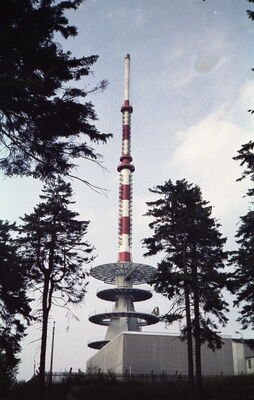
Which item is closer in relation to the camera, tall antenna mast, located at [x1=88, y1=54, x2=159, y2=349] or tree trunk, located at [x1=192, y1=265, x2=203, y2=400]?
tree trunk, located at [x1=192, y1=265, x2=203, y2=400]

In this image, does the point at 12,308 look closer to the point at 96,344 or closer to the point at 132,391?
the point at 132,391

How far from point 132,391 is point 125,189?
156 ft

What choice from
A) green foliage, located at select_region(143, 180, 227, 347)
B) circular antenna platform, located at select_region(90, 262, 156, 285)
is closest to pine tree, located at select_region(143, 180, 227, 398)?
green foliage, located at select_region(143, 180, 227, 347)

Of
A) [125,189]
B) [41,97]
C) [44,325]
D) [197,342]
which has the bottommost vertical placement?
[197,342]

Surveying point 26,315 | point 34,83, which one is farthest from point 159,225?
point 34,83

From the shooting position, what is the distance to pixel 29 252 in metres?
25.5

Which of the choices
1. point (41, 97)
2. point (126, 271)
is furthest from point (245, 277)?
point (126, 271)

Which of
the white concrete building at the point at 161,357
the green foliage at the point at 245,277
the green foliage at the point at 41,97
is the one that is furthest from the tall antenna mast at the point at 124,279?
the green foliage at the point at 41,97

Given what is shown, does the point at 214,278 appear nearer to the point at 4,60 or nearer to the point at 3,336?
the point at 3,336

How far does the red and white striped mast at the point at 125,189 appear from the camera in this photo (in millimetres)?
66500

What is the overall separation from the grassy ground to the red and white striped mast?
3807cm

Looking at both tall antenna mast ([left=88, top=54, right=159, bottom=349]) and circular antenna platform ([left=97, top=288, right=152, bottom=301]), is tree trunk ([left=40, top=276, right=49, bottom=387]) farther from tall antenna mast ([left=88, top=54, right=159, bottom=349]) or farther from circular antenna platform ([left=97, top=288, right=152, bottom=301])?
circular antenna platform ([left=97, top=288, right=152, bottom=301])

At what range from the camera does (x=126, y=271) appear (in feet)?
216

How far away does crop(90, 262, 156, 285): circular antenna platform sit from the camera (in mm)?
63938
